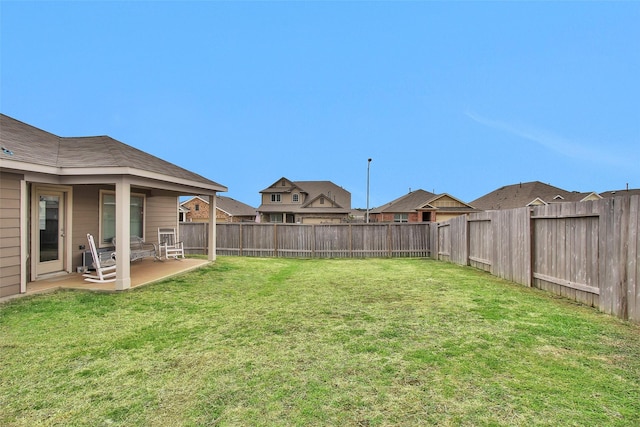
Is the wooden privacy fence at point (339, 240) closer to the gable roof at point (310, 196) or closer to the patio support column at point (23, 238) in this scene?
the patio support column at point (23, 238)

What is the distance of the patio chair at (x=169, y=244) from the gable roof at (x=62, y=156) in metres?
3.12

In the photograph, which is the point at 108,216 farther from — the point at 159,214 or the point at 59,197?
the point at 159,214

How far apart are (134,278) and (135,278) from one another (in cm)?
2

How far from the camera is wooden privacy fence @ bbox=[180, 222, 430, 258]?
13.8 m

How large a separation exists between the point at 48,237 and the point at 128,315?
424cm

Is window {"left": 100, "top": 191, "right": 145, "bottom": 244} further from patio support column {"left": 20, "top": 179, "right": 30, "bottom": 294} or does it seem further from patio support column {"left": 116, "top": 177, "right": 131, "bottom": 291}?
patio support column {"left": 116, "top": 177, "right": 131, "bottom": 291}

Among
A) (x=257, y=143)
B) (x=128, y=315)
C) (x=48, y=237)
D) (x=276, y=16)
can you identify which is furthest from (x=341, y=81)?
(x=128, y=315)

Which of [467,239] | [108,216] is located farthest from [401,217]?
[108,216]

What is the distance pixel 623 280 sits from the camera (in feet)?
14.6

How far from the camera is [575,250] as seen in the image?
5.52 metres

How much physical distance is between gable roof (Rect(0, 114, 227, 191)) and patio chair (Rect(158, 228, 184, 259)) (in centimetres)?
312

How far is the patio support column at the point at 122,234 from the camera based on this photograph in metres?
6.51

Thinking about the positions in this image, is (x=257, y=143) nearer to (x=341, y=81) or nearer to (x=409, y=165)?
(x=341, y=81)

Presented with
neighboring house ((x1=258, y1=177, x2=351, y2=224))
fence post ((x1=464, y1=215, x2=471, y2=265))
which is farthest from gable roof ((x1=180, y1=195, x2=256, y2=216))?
fence post ((x1=464, y1=215, x2=471, y2=265))
